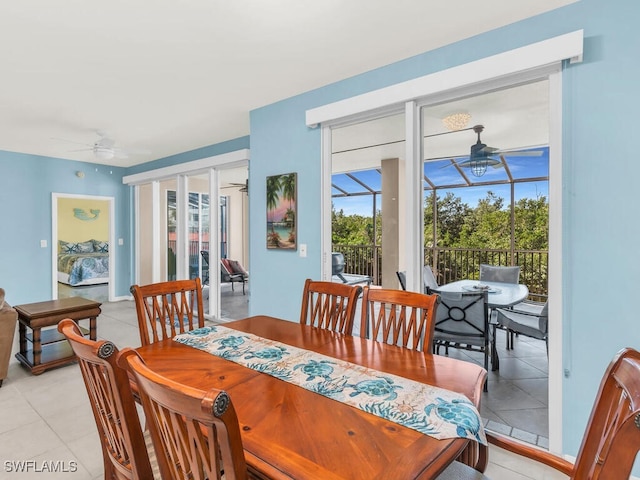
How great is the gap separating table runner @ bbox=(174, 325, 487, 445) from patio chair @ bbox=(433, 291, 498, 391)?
1448mm

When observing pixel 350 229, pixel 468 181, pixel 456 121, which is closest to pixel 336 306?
pixel 350 229

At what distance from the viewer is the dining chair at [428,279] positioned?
2635 mm

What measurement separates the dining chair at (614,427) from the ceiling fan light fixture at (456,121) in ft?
6.70

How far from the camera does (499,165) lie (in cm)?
242

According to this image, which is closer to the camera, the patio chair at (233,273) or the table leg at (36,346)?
the table leg at (36,346)

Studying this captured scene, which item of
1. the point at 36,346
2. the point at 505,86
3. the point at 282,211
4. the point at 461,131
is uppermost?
the point at 505,86

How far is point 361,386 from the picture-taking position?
123 cm

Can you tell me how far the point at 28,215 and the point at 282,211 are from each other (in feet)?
15.4

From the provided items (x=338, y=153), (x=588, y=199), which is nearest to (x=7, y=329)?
(x=338, y=153)

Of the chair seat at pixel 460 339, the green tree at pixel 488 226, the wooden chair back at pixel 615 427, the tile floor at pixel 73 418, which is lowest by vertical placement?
the tile floor at pixel 73 418

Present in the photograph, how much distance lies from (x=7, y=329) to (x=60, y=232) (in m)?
7.56

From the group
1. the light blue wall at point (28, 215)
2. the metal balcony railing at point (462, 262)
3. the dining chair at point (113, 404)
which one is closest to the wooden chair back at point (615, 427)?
the dining chair at point (113, 404)

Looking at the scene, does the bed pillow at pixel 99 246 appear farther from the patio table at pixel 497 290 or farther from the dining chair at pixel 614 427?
the dining chair at pixel 614 427

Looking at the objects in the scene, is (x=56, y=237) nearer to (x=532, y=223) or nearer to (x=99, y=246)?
(x=99, y=246)
